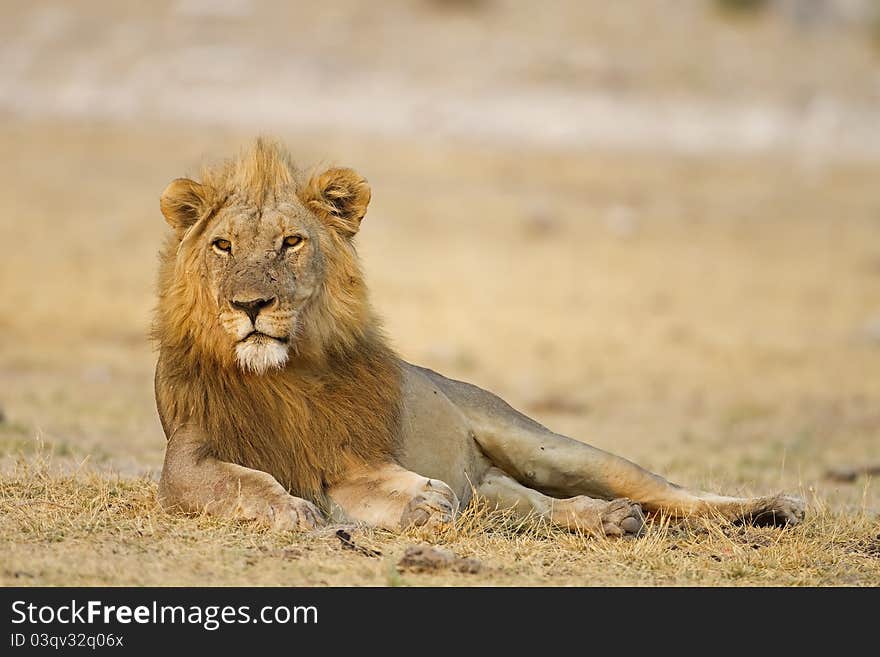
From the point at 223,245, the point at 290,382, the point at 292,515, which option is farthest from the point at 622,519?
the point at 223,245

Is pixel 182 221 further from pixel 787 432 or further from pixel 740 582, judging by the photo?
pixel 787 432

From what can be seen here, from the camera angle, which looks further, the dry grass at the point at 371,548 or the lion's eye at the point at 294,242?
the lion's eye at the point at 294,242

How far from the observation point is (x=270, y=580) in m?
4.45

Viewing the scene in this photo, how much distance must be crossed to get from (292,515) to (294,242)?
107 centimetres

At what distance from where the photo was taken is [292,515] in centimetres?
Answer: 505

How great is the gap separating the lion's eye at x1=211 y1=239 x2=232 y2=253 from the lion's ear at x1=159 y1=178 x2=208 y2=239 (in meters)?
0.22

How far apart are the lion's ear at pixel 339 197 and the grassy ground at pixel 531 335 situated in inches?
25.6

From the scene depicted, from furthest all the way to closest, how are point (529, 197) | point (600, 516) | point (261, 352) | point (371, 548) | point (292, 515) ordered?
point (529, 197)
point (600, 516)
point (261, 352)
point (292, 515)
point (371, 548)

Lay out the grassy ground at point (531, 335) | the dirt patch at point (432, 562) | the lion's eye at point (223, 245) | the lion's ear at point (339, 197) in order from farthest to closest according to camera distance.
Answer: the lion's ear at point (339, 197)
the lion's eye at point (223, 245)
the grassy ground at point (531, 335)
the dirt patch at point (432, 562)

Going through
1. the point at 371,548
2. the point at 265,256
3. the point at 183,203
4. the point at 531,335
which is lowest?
the point at 531,335

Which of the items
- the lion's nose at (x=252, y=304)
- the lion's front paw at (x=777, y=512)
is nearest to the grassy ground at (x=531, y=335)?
the lion's front paw at (x=777, y=512)

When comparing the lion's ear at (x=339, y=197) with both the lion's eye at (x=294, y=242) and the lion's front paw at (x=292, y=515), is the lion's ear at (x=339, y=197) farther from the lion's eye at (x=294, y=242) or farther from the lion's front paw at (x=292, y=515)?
the lion's front paw at (x=292, y=515)

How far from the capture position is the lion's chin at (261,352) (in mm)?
5152

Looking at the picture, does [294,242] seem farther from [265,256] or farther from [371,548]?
[371,548]
